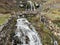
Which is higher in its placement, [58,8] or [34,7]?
[34,7]

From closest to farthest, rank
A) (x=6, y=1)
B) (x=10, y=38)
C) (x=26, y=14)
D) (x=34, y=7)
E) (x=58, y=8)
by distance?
(x=10, y=38) < (x=26, y=14) < (x=34, y=7) < (x=6, y=1) < (x=58, y=8)

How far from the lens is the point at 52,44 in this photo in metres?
21.4

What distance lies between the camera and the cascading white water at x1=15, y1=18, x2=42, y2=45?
20469mm

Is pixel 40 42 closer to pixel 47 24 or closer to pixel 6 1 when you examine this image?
pixel 47 24

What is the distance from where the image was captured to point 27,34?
811 inches

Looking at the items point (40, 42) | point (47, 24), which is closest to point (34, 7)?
point (47, 24)

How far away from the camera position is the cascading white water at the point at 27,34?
20469 millimetres

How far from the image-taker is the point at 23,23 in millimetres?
21266

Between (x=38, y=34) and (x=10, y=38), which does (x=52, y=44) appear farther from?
(x=10, y=38)

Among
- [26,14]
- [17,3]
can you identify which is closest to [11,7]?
[17,3]

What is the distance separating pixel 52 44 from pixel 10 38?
116 inches

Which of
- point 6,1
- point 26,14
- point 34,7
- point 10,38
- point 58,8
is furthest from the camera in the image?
point 58,8

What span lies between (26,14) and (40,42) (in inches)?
94.1

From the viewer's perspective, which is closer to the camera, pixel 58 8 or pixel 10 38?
pixel 10 38
